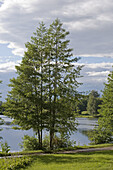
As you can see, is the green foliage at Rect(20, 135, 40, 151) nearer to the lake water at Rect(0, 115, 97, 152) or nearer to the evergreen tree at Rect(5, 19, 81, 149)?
the evergreen tree at Rect(5, 19, 81, 149)

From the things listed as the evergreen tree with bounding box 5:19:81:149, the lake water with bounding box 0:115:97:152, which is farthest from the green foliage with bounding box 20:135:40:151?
the lake water with bounding box 0:115:97:152

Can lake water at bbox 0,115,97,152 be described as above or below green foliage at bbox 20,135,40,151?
below

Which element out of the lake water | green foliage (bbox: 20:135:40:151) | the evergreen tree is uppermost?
the evergreen tree

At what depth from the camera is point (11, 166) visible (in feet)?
45.2

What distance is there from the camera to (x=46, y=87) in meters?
24.2

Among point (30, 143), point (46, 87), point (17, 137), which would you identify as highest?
point (46, 87)

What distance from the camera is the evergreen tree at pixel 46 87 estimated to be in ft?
76.3

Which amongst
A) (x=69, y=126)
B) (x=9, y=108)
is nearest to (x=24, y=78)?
(x=9, y=108)

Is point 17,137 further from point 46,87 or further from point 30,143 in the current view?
point 46,87

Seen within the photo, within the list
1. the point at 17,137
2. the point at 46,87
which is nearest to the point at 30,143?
the point at 46,87

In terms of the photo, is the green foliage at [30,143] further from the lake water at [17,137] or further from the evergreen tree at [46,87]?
the lake water at [17,137]

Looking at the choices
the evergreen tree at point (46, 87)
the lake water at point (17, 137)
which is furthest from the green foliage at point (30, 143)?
Result: the lake water at point (17, 137)

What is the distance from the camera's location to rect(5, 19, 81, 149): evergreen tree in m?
23.3

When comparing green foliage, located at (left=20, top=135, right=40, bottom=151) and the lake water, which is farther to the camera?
the lake water
